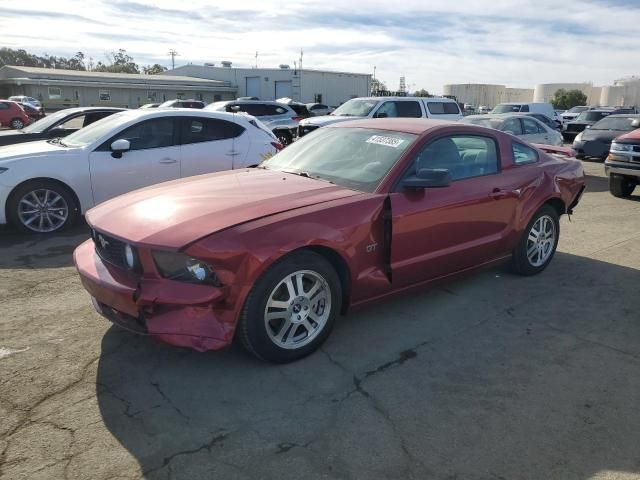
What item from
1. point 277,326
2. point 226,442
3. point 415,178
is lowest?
point 226,442

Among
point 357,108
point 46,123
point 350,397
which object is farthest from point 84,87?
point 350,397

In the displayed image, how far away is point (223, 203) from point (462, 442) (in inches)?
81.6

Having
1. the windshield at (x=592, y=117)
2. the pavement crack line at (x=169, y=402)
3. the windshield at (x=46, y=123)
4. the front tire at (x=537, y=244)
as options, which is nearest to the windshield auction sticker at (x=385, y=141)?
the front tire at (x=537, y=244)

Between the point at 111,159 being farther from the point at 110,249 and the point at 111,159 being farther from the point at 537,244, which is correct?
the point at 537,244

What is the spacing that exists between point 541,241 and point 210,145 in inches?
184

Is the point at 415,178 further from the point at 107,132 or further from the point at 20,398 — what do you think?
the point at 107,132

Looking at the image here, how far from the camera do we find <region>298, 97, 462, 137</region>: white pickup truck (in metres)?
13.9

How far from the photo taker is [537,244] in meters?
5.25

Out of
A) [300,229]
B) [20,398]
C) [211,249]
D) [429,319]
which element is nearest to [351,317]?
[429,319]

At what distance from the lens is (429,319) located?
422cm

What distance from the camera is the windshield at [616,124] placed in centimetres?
1520

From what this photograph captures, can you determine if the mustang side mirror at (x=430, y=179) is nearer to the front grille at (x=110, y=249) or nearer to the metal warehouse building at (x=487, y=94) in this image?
the front grille at (x=110, y=249)

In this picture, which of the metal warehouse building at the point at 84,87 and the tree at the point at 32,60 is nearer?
the metal warehouse building at the point at 84,87

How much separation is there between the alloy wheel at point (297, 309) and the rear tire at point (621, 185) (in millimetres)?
8772
